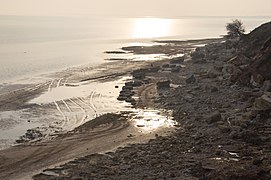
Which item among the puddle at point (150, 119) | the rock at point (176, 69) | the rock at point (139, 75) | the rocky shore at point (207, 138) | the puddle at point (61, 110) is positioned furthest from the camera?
the rock at point (176, 69)

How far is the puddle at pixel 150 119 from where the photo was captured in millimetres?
28677

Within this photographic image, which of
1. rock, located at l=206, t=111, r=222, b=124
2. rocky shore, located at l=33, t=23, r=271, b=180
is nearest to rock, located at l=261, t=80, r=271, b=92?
rocky shore, located at l=33, t=23, r=271, b=180

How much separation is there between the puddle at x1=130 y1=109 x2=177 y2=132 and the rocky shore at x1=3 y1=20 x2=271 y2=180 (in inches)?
29.5

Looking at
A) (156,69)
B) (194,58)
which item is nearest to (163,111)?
(156,69)

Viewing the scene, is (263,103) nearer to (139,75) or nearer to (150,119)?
(150,119)

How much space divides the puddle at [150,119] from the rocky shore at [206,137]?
0.75 m

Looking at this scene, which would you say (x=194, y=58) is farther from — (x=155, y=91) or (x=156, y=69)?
(x=155, y=91)

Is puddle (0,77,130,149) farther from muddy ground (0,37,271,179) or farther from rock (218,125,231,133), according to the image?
rock (218,125,231,133)

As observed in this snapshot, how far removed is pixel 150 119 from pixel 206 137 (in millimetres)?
7555

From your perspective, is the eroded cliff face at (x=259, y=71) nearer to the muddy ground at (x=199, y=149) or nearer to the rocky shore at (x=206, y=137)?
the rocky shore at (x=206, y=137)

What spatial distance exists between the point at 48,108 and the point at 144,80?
14401mm

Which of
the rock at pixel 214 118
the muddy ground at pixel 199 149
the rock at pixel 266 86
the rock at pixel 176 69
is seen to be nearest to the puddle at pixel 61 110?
the muddy ground at pixel 199 149

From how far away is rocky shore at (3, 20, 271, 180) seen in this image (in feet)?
61.9

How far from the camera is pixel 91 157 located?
2245 centimetres
